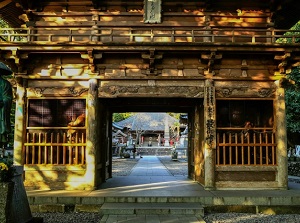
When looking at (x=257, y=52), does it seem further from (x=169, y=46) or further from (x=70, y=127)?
(x=70, y=127)

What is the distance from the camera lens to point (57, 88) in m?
9.98

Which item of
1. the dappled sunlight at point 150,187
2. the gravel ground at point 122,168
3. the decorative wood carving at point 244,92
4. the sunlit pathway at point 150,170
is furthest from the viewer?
the gravel ground at point 122,168

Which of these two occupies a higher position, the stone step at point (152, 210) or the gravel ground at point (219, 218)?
the stone step at point (152, 210)

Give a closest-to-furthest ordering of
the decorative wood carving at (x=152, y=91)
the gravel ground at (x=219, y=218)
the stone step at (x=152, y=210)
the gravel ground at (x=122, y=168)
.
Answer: the gravel ground at (x=219, y=218) → the stone step at (x=152, y=210) → the decorative wood carving at (x=152, y=91) → the gravel ground at (x=122, y=168)

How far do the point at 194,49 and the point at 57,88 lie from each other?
180 inches

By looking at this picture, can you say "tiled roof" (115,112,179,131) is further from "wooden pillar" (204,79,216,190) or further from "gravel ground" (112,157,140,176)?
"wooden pillar" (204,79,216,190)

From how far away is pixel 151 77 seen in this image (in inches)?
391

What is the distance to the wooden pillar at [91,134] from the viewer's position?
9570 millimetres

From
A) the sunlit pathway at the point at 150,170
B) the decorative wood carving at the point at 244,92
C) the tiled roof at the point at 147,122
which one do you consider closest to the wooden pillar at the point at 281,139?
the decorative wood carving at the point at 244,92

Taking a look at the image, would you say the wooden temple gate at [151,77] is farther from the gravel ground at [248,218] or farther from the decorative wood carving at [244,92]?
the gravel ground at [248,218]

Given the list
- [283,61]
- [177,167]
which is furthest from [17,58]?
[177,167]

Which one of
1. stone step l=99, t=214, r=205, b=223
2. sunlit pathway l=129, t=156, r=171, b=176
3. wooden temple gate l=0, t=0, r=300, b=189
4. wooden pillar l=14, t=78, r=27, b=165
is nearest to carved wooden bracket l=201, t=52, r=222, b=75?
wooden temple gate l=0, t=0, r=300, b=189

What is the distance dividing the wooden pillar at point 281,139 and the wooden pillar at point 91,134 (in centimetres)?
583

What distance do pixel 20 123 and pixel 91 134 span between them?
2.34 m
